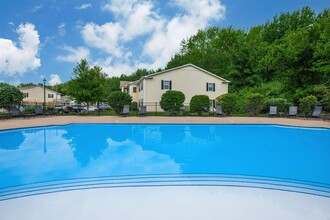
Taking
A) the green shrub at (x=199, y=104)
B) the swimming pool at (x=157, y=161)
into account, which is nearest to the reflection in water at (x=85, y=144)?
the swimming pool at (x=157, y=161)

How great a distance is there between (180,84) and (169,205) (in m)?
21.4

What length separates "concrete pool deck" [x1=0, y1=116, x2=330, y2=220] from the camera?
3.05m

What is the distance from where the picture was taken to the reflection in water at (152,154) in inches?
206

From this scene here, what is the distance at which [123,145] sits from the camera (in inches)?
337

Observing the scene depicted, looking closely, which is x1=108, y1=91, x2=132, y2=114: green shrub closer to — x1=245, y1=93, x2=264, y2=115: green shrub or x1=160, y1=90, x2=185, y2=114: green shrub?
x1=160, y1=90, x2=185, y2=114: green shrub

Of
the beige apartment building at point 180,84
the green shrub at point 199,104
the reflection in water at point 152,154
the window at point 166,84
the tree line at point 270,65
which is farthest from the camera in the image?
the window at point 166,84

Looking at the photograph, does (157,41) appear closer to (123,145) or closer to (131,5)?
(131,5)

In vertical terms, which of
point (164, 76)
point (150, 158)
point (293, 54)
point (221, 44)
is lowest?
point (150, 158)

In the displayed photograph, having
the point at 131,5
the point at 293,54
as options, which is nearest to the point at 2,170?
the point at 131,5

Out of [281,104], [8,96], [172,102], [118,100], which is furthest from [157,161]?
[281,104]

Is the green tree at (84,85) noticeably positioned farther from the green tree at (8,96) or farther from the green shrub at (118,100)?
the green tree at (8,96)

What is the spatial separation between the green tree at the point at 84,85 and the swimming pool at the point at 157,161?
8.76 m

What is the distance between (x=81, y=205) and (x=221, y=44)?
134ft

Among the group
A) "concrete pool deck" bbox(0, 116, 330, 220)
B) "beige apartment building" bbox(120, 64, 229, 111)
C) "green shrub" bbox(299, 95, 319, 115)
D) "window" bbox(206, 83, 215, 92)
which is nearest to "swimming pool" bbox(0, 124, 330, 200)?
"concrete pool deck" bbox(0, 116, 330, 220)
